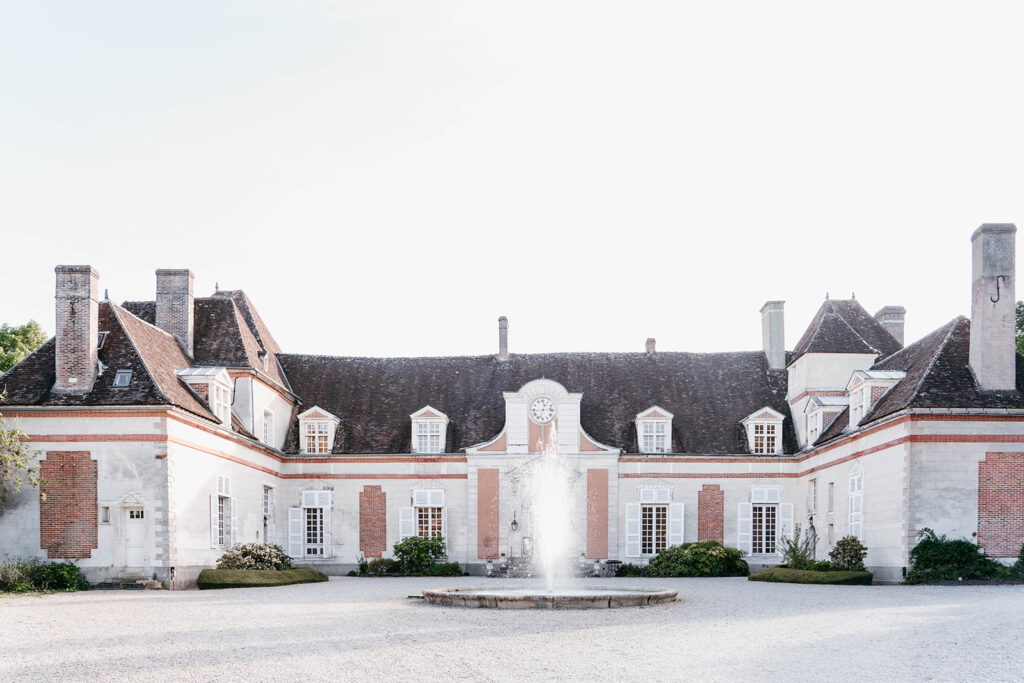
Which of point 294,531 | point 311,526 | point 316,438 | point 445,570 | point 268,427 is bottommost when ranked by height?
point 445,570

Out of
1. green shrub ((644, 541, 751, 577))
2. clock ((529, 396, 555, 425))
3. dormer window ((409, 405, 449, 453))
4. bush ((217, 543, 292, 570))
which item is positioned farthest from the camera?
dormer window ((409, 405, 449, 453))

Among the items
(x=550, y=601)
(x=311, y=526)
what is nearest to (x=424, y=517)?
(x=311, y=526)

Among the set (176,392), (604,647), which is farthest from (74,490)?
(604,647)

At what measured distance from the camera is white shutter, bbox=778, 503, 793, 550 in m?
34.2

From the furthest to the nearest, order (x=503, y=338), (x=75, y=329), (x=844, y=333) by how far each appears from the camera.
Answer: (x=503, y=338) < (x=844, y=333) < (x=75, y=329)

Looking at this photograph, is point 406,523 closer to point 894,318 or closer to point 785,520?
point 785,520

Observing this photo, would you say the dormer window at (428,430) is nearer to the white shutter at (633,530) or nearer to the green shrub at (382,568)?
the green shrub at (382,568)

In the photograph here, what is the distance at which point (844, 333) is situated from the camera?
111ft

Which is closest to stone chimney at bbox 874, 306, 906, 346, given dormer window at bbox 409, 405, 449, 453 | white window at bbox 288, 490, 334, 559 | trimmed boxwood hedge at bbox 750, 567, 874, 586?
trimmed boxwood hedge at bbox 750, 567, 874, 586

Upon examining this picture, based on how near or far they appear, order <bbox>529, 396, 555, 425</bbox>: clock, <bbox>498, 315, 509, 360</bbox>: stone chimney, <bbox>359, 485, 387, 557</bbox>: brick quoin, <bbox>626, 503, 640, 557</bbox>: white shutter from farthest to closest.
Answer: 1. <bbox>498, 315, 509, 360</bbox>: stone chimney
2. <bbox>359, 485, 387, 557</bbox>: brick quoin
3. <bbox>529, 396, 555, 425</bbox>: clock
4. <bbox>626, 503, 640, 557</bbox>: white shutter

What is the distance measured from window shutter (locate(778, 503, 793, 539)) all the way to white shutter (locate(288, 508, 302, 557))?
1668 centimetres

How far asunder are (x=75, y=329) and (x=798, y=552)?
21497mm

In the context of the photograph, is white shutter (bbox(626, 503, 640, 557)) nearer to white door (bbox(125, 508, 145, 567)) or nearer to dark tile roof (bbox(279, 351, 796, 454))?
dark tile roof (bbox(279, 351, 796, 454))

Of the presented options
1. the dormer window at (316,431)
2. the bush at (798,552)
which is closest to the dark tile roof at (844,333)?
the bush at (798,552)
